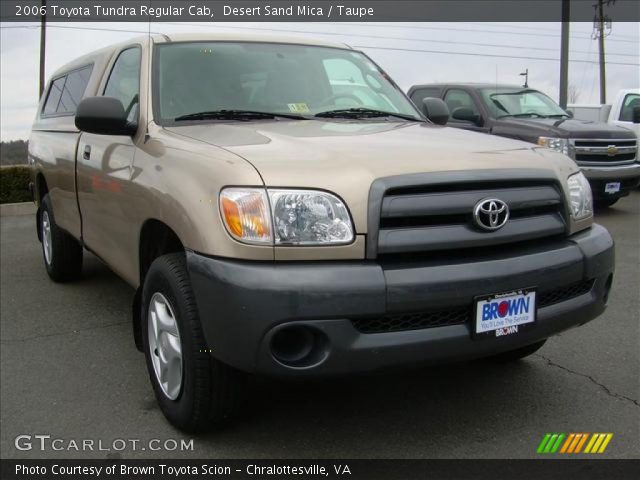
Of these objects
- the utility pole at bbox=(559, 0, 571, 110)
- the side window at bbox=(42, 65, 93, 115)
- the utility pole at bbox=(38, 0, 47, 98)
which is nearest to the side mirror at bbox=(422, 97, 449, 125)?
the side window at bbox=(42, 65, 93, 115)

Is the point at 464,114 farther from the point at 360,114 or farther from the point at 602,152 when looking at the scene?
the point at 360,114

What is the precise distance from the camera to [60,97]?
5.66 metres

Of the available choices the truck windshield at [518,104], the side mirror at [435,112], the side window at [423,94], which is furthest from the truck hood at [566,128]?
the side mirror at [435,112]

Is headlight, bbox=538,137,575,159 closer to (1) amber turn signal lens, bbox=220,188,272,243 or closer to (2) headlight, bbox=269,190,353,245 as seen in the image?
(2) headlight, bbox=269,190,353,245

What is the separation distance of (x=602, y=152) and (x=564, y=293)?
23.2ft

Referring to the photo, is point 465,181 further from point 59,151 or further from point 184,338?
point 59,151

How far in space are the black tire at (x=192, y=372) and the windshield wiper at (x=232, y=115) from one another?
2.88 ft

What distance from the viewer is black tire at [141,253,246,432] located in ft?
8.51

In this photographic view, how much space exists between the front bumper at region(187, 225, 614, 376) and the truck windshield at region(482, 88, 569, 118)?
24.4ft

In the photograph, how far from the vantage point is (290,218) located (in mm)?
2371

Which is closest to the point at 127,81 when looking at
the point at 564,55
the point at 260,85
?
the point at 260,85

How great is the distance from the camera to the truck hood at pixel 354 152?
2.43 m

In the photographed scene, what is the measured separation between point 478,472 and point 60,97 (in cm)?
476

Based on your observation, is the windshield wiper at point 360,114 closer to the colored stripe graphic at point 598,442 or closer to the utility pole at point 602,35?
the colored stripe graphic at point 598,442
